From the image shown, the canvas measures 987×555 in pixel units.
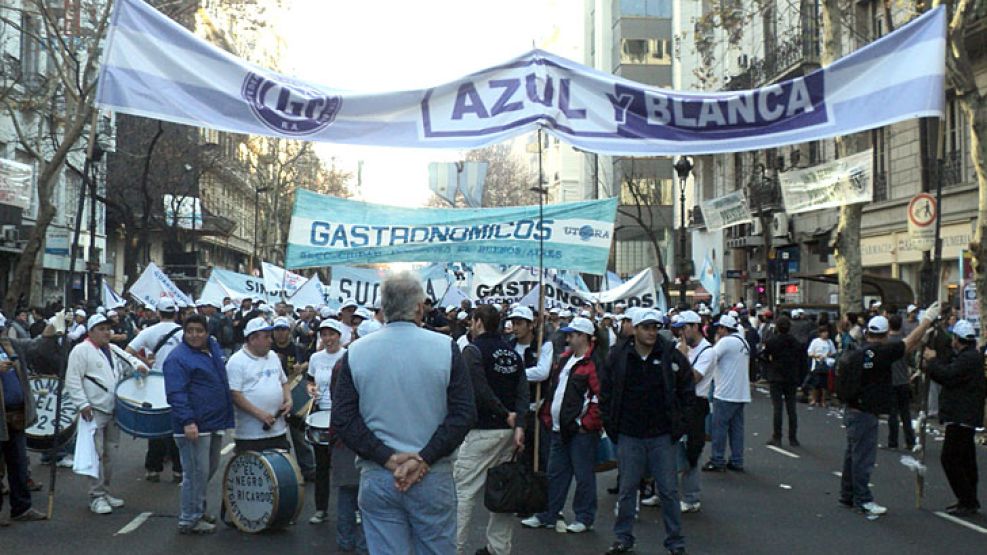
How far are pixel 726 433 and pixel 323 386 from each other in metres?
5.34

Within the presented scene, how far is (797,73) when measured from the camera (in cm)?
3606

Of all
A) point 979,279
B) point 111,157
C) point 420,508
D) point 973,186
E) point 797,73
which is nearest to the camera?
point 420,508

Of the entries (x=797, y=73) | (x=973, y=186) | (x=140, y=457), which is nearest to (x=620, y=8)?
(x=797, y=73)

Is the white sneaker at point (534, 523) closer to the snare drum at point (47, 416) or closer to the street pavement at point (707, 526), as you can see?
the street pavement at point (707, 526)

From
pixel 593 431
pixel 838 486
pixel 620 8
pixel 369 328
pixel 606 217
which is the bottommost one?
pixel 838 486

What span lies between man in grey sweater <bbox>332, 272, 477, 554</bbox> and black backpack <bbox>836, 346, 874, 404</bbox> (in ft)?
20.4

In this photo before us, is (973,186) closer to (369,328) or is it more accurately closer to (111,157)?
(369,328)

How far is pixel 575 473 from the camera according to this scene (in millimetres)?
9312

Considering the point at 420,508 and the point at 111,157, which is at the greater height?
the point at 111,157

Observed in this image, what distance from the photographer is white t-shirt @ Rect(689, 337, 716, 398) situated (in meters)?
11.0

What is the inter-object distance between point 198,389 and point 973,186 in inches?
873

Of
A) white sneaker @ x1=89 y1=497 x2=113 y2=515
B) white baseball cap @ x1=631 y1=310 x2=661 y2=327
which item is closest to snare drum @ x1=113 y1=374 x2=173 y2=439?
white sneaker @ x1=89 y1=497 x2=113 y2=515

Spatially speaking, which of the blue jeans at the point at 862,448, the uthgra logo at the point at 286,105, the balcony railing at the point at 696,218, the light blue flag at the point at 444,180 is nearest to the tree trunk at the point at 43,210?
the uthgra logo at the point at 286,105

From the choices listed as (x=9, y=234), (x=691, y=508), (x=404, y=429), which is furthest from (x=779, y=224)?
(x=404, y=429)
